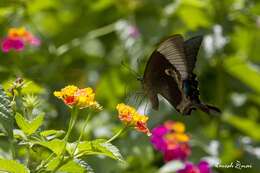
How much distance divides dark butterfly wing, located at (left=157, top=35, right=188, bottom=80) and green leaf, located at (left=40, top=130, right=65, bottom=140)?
1.32 ft

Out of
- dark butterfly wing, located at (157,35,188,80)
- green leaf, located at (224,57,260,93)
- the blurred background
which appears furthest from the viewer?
green leaf, located at (224,57,260,93)

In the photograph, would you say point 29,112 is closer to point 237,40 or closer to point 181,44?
point 181,44

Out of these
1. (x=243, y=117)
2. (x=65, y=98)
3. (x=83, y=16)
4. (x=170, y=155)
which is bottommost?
A: (x=243, y=117)

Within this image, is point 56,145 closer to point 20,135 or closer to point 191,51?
point 20,135

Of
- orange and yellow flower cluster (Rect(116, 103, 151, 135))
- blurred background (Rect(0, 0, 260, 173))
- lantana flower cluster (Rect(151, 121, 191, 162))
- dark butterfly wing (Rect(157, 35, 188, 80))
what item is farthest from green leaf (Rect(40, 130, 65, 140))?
lantana flower cluster (Rect(151, 121, 191, 162))

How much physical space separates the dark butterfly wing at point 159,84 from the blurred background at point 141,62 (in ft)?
1.17

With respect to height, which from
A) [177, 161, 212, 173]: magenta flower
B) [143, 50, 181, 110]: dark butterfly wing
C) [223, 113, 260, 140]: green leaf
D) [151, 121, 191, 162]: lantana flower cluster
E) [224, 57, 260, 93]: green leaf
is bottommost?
[223, 113, 260, 140]: green leaf

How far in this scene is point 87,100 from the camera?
4.58ft

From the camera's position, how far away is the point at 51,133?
1.39m

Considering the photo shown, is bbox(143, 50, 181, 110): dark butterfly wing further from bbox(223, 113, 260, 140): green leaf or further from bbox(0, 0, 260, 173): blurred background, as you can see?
bbox(223, 113, 260, 140): green leaf

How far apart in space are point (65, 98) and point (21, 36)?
99 cm

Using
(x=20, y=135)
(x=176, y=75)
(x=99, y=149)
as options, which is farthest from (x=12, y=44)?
(x=99, y=149)

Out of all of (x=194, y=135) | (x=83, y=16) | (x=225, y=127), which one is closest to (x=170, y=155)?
(x=194, y=135)

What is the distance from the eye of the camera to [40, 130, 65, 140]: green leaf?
1.37 metres
